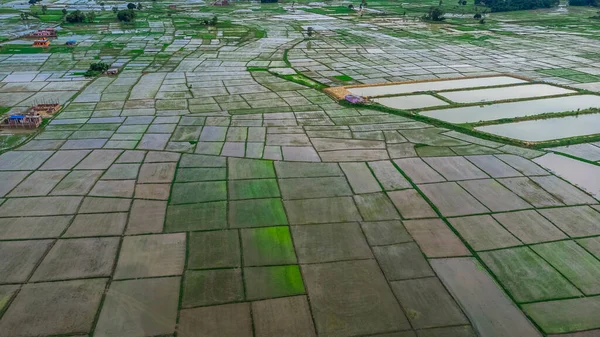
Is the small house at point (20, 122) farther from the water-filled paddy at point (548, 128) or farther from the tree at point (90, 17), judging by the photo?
the tree at point (90, 17)

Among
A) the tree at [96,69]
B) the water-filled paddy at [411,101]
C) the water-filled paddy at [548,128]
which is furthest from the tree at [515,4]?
the tree at [96,69]

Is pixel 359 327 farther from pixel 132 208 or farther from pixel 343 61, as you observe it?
pixel 343 61

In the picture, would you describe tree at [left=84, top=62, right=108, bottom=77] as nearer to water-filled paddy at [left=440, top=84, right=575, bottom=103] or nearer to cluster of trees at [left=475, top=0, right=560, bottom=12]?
water-filled paddy at [left=440, top=84, right=575, bottom=103]

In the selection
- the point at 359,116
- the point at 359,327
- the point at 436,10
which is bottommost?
the point at 359,327

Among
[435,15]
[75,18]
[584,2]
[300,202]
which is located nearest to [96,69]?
[300,202]

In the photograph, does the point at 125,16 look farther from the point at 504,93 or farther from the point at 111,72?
the point at 504,93

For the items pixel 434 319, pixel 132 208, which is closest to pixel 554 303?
pixel 434 319
